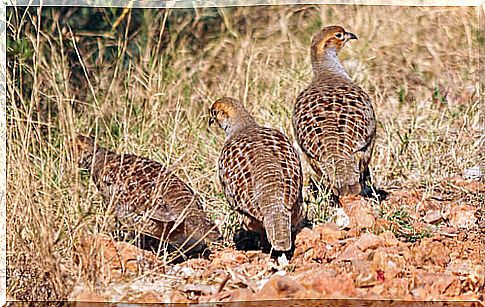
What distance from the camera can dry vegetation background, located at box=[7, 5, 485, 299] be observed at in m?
3.62

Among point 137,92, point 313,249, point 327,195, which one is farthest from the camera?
point 137,92

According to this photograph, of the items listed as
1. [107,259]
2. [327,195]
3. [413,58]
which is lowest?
[107,259]

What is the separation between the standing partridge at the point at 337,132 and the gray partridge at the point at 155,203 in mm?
576

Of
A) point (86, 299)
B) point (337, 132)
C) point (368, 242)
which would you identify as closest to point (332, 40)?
point (337, 132)

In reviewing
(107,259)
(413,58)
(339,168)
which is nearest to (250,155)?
(339,168)

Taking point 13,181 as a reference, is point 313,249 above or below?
below

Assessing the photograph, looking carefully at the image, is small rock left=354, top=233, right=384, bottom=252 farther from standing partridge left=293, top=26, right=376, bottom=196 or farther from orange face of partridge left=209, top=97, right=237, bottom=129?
orange face of partridge left=209, top=97, right=237, bottom=129

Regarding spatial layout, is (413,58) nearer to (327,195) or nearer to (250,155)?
(327,195)

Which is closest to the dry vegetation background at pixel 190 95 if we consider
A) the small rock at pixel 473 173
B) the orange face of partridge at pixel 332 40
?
the small rock at pixel 473 173

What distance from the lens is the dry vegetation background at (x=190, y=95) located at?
3.62 metres

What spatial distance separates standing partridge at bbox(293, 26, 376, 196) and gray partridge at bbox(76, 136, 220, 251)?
0.58m

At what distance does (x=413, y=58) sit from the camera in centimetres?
521

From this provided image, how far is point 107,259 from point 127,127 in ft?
3.44

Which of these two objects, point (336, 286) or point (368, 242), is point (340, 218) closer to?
point (368, 242)
